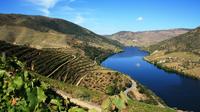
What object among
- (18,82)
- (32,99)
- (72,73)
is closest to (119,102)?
(32,99)

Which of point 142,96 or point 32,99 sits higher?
point 32,99

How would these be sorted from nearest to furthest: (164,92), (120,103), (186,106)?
(120,103), (186,106), (164,92)

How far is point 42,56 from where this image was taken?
127938 mm

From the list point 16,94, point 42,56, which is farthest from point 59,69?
point 16,94

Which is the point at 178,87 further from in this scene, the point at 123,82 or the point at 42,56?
the point at 42,56

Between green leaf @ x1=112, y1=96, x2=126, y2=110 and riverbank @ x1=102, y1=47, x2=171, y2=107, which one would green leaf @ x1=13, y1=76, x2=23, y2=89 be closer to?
green leaf @ x1=112, y1=96, x2=126, y2=110

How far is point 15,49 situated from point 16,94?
375 feet

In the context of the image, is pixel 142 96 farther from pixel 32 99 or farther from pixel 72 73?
pixel 32 99

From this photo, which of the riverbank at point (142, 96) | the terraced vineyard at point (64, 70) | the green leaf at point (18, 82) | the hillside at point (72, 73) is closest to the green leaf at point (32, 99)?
the green leaf at point (18, 82)

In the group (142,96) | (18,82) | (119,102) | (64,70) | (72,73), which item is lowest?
(142,96)

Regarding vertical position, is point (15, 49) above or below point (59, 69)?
above

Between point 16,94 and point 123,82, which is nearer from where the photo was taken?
point 16,94

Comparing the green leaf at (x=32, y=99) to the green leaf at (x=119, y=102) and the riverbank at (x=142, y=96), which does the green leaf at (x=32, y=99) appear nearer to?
the green leaf at (x=119, y=102)

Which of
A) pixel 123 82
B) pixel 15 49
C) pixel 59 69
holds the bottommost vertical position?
pixel 123 82
